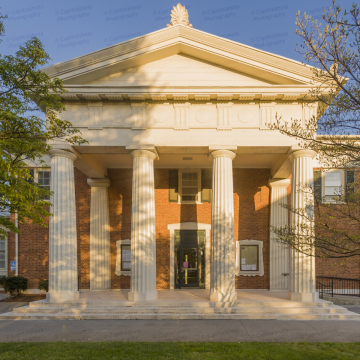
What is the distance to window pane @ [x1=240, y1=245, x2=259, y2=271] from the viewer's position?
19.1 meters

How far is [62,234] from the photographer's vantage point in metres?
14.4

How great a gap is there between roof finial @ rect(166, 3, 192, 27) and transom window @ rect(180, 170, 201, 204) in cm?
770

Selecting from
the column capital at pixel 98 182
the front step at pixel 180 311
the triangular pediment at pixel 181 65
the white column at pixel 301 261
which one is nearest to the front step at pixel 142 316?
the front step at pixel 180 311

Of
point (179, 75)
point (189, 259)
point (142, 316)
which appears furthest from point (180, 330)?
point (179, 75)

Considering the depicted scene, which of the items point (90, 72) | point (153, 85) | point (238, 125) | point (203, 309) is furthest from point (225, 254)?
point (90, 72)

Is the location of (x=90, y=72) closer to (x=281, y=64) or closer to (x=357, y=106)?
(x=281, y=64)

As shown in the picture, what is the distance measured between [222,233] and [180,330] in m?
4.40

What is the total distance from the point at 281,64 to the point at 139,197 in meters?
7.93

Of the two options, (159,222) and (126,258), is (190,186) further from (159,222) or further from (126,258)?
(126,258)

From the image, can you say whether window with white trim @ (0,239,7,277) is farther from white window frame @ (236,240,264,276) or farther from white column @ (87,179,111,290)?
white window frame @ (236,240,264,276)

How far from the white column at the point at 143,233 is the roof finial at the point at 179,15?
5821mm

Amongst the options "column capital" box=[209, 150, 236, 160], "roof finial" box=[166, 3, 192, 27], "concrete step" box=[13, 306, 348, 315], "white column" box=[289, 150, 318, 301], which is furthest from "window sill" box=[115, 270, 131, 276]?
"roof finial" box=[166, 3, 192, 27]

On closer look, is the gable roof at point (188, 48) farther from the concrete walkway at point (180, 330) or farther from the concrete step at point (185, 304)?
the concrete walkway at point (180, 330)

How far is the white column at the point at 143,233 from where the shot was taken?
46.3 feet
